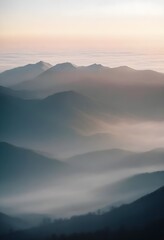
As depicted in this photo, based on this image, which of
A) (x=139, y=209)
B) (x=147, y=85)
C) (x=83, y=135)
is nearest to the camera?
(x=139, y=209)

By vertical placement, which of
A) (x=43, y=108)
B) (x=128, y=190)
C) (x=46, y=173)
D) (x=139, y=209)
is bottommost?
(x=139, y=209)

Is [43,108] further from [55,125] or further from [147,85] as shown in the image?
[147,85]

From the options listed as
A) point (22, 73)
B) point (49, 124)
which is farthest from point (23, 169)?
point (22, 73)

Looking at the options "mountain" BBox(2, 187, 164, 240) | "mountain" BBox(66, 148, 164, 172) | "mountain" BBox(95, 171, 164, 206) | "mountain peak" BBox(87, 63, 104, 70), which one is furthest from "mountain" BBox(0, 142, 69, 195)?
"mountain peak" BBox(87, 63, 104, 70)

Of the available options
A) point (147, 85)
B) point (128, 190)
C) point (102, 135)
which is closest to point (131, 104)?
point (147, 85)

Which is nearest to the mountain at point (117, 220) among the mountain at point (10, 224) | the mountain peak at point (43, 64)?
the mountain at point (10, 224)

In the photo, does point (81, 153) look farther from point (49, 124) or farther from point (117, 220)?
point (117, 220)
